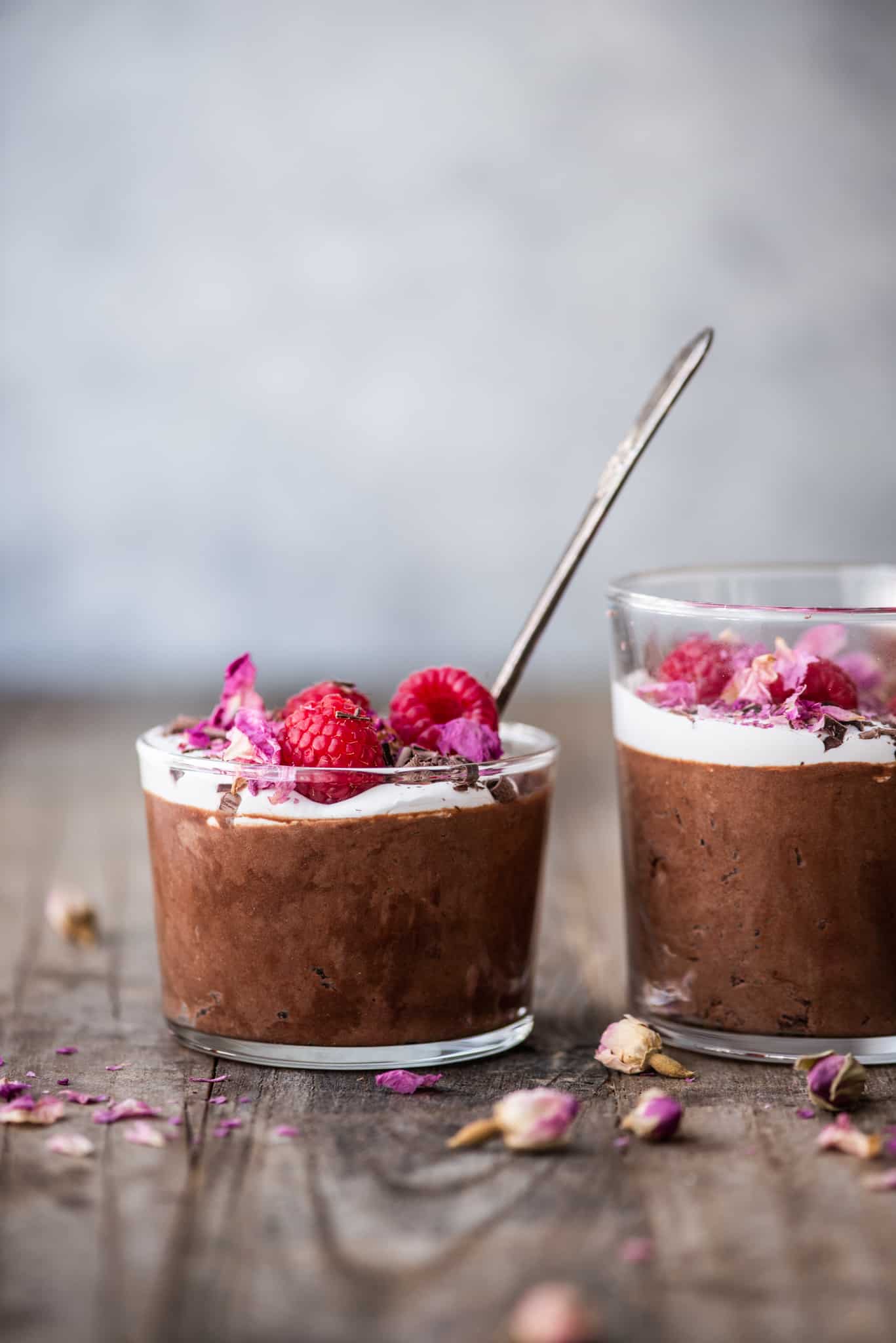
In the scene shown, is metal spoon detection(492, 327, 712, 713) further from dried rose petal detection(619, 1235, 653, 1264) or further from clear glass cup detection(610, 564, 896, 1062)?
dried rose petal detection(619, 1235, 653, 1264)

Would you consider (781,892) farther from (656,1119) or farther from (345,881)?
(345,881)

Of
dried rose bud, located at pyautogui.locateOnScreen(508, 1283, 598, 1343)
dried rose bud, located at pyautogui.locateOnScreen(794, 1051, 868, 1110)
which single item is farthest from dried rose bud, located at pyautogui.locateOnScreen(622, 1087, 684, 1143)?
dried rose bud, located at pyautogui.locateOnScreen(508, 1283, 598, 1343)

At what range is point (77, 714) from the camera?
9.98 feet

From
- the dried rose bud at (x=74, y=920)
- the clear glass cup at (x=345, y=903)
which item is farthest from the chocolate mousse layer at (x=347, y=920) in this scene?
the dried rose bud at (x=74, y=920)

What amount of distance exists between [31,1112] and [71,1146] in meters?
0.07

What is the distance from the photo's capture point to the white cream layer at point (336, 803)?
1114 mm

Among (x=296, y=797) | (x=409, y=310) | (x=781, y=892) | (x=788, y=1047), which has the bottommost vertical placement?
(x=788, y=1047)

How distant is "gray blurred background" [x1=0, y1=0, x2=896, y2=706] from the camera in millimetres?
3729

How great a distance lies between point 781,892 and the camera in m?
1.16

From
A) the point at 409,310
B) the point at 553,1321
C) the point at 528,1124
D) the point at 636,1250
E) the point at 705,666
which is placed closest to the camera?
the point at 553,1321

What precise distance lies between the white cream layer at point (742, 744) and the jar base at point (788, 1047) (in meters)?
0.23

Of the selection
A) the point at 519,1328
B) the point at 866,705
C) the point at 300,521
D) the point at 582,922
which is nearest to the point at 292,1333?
the point at 519,1328

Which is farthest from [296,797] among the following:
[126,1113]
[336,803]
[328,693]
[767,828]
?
[767,828]

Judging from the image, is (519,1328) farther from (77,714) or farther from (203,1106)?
(77,714)
